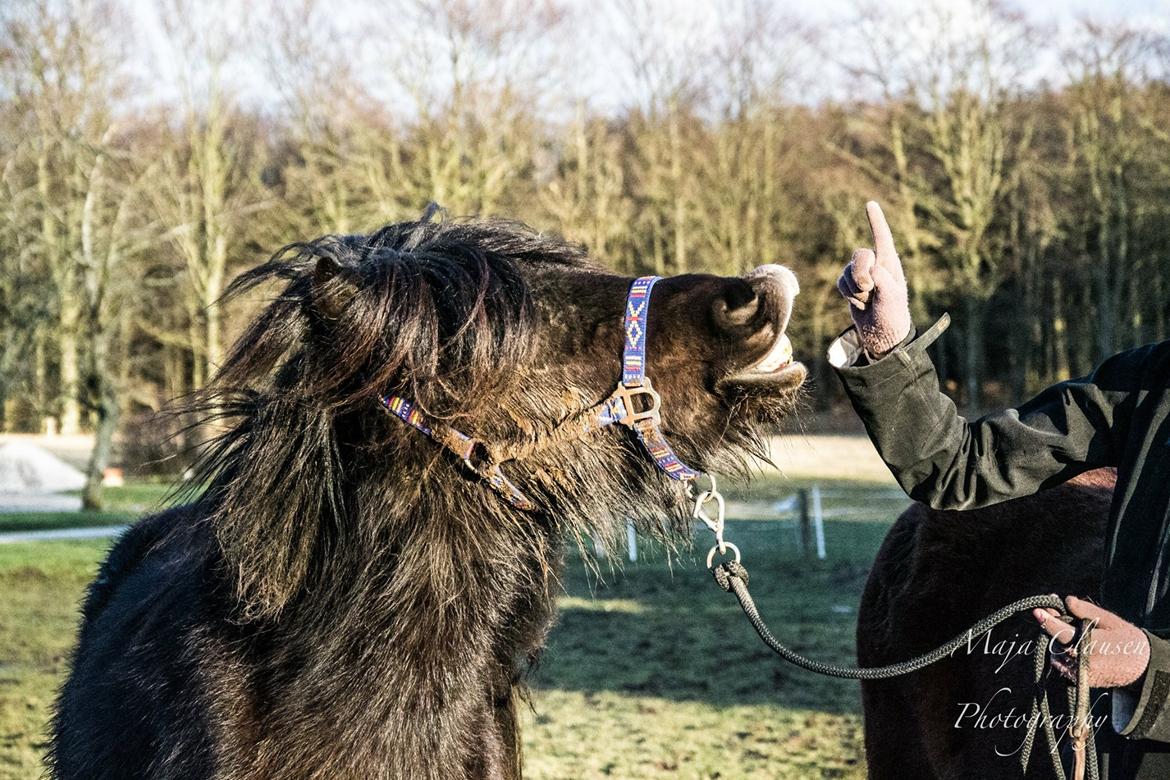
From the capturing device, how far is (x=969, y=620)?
3363 mm

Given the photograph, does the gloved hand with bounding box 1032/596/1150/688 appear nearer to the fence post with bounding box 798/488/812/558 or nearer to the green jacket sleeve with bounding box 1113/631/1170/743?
the green jacket sleeve with bounding box 1113/631/1170/743

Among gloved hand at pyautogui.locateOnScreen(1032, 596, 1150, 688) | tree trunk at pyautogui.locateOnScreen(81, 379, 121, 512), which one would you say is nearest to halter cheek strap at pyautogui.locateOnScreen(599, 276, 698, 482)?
gloved hand at pyautogui.locateOnScreen(1032, 596, 1150, 688)

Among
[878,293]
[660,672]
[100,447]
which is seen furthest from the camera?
[100,447]

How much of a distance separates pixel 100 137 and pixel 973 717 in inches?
925

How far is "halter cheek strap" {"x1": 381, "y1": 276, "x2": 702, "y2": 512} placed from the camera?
212cm

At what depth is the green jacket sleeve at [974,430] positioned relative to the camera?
2.34 metres

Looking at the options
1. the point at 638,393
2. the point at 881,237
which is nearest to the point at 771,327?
the point at 638,393

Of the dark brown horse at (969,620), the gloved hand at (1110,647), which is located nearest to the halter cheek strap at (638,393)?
the gloved hand at (1110,647)

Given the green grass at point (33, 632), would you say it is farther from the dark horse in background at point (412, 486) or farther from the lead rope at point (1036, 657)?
the lead rope at point (1036, 657)

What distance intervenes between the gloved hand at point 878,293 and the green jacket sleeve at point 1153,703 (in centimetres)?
79

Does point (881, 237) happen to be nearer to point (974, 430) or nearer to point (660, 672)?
point (974, 430)

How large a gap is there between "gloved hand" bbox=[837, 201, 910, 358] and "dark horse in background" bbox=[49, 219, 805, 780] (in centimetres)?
22

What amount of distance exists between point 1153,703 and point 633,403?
1.21m

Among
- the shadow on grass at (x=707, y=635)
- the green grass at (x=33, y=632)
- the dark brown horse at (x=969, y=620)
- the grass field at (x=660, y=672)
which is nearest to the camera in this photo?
the dark brown horse at (x=969, y=620)
